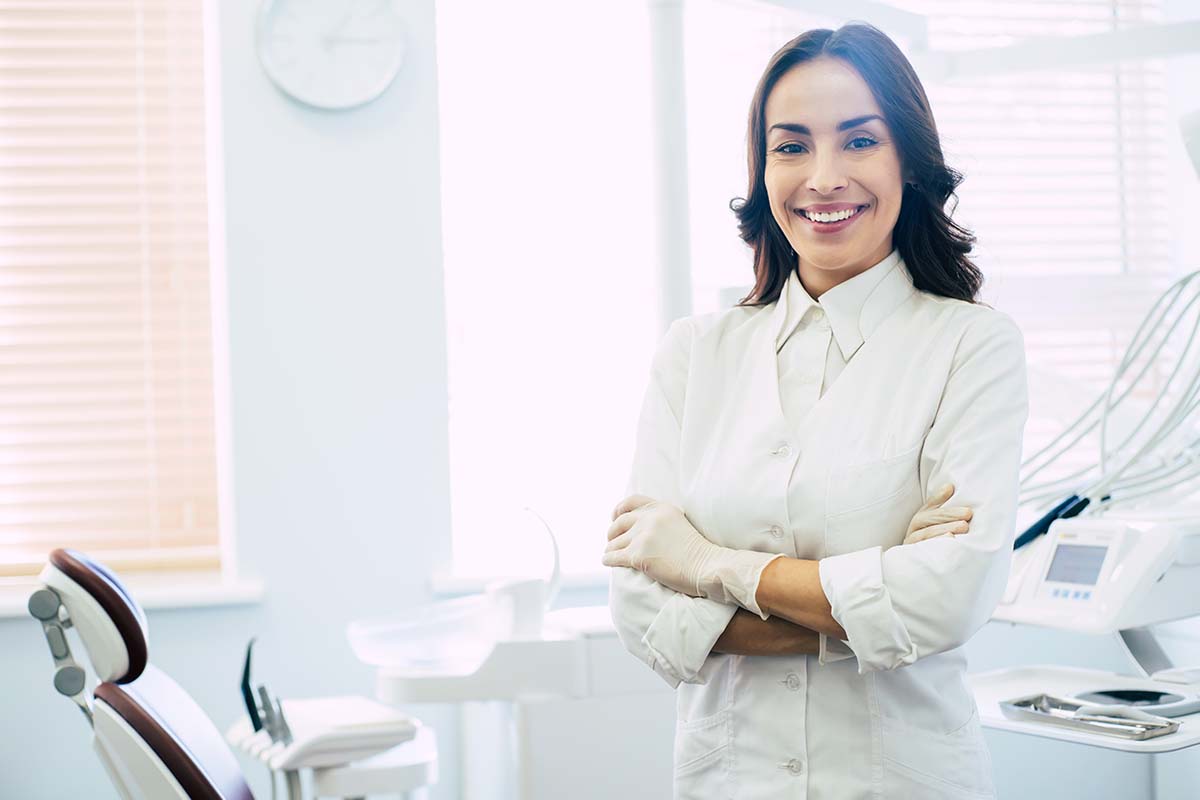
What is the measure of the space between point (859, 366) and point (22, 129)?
237cm

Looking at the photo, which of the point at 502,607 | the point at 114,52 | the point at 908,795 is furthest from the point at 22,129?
the point at 908,795

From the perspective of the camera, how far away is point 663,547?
1.33 metres

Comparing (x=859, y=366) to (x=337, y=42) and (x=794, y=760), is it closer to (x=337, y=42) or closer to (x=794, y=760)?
(x=794, y=760)

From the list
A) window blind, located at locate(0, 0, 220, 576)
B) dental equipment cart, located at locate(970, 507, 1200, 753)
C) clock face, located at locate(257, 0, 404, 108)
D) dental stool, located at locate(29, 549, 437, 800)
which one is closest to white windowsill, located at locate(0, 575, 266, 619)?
window blind, located at locate(0, 0, 220, 576)

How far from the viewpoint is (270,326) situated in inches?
113

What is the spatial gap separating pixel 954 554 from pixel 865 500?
12 centimetres

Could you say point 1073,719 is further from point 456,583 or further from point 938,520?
point 456,583

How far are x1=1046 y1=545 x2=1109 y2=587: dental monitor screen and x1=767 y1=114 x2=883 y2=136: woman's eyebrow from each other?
1.11 m

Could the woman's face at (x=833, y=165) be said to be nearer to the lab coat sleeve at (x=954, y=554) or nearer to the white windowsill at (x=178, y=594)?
the lab coat sleeve at (x=954, y=554)

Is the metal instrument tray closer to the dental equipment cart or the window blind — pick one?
the dental equipment cart

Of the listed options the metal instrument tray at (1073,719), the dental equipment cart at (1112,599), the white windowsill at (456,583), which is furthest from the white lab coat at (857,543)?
the white windowsill at (456,583)

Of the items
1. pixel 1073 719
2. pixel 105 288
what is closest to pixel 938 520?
pixel 1073 719

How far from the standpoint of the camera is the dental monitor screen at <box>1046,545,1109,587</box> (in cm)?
209

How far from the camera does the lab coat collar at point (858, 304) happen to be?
138cm
